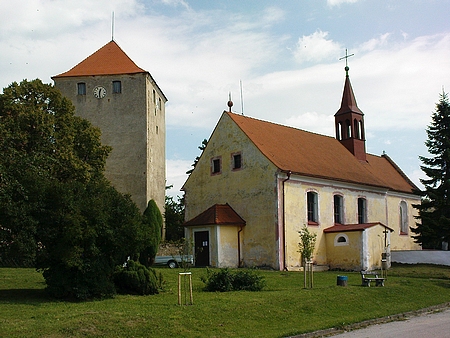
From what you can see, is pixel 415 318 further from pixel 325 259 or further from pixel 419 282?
pixel 325 259

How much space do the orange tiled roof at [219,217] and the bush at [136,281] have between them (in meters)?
12.1

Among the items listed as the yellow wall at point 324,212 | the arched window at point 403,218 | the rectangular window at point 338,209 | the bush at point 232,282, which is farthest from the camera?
the arched window at point 403,218

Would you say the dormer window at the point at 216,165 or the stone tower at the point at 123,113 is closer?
the dormer window at the point at 216,165

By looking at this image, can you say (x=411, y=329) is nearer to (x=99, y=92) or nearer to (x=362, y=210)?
(x=362, y=210)

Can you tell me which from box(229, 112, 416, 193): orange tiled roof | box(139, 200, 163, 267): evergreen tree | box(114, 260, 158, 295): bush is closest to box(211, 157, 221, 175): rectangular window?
box(229, 112, 416, 193): orange tiled roof

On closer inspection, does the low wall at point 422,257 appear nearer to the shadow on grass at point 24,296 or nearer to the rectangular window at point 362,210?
the rectangular window at point 362,210

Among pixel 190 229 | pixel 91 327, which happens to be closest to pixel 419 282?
pixel 190 229

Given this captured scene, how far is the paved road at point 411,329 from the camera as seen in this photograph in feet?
44.0

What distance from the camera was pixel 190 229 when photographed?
32.0 meters

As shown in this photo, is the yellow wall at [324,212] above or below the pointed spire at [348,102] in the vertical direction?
below

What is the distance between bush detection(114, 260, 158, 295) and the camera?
58.8ft

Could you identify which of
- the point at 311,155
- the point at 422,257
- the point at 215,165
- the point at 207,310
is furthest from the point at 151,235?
the point at 422,257

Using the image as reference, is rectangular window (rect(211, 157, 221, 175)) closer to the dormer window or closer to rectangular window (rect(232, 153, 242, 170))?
the dormer window

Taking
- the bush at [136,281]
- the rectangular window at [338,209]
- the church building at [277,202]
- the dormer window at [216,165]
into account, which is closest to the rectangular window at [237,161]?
the church building at [277,202]
